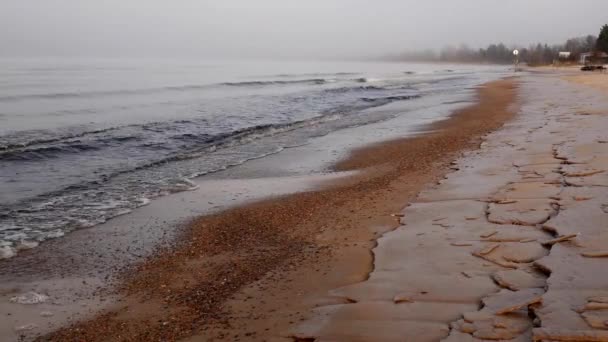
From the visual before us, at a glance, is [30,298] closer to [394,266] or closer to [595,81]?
[394,266]

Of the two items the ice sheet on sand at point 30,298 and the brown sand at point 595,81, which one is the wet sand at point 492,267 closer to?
the ice sheet on sand at point 30,298

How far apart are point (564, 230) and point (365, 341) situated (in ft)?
8.48

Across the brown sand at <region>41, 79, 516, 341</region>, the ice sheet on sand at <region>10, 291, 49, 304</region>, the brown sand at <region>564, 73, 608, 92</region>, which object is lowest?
the ice sheet on sand at <region>10, 291, 49, 304</region>

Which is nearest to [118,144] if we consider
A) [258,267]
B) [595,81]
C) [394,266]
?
[258,267]

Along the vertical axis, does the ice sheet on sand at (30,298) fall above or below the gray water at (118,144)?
below

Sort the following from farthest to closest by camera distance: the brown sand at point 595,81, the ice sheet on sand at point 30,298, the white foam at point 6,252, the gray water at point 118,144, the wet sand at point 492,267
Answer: the brown sand at point 595,81, the gray water at point 118,144, the white foam at point 6,252, the ice sheet on sand at point 30,298, the wet sand at point 492,267

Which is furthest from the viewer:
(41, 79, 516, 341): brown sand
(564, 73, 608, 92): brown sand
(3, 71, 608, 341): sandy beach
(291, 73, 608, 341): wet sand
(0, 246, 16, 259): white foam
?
(564, 73, 608, 92): brown sand

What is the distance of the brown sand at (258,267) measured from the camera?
3.98 meters

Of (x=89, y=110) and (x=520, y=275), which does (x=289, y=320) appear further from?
(x=89, y=110)

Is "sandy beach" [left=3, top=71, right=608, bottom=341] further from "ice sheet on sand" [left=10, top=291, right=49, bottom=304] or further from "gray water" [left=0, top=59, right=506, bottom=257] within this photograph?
"gray water" [left=0, top=59, right=506, bottom=257]

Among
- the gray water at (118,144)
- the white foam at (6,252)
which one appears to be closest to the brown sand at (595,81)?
the gray water at (118,144)

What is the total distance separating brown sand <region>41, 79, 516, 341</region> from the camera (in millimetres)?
3977

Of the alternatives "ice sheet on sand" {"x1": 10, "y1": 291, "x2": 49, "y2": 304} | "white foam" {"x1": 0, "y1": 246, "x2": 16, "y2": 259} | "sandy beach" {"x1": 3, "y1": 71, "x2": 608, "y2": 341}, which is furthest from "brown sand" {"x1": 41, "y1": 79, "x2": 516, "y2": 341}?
"white foam" {"x1": 0, "y1": 246, "x2": 16, "y2": 259}

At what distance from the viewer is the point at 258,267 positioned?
16.6 ft
